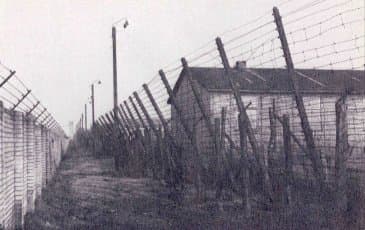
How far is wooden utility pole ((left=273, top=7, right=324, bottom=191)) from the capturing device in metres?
5.22

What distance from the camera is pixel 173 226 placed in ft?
22.9

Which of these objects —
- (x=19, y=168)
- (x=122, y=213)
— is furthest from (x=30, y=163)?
(x=122, y=213)

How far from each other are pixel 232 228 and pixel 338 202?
5.64 feet

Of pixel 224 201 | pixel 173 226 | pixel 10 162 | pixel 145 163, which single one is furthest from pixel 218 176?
pixel 145 163

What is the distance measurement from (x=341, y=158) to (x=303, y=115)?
0.55 meters

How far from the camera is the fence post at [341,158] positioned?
5.08 metres

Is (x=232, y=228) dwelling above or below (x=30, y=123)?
below

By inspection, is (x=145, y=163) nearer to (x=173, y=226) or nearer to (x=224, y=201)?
(x=224, y=201)

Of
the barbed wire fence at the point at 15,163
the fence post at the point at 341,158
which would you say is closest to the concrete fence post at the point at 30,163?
the barbed wire fence at the point at 15,163

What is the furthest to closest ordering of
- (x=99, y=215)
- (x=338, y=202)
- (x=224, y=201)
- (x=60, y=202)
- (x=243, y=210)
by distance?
(x=60, y=202), (x=224, y=201), (x=99, y=215), (x=243, y=210), (x=338, y=202)

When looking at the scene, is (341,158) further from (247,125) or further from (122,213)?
(122,213)

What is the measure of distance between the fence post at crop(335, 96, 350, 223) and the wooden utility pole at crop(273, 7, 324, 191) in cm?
17

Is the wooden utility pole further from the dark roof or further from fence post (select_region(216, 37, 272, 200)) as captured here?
the dark roof

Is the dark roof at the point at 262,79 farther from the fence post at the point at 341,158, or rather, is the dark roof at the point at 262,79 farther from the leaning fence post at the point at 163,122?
the fence post at the point at 341,158
